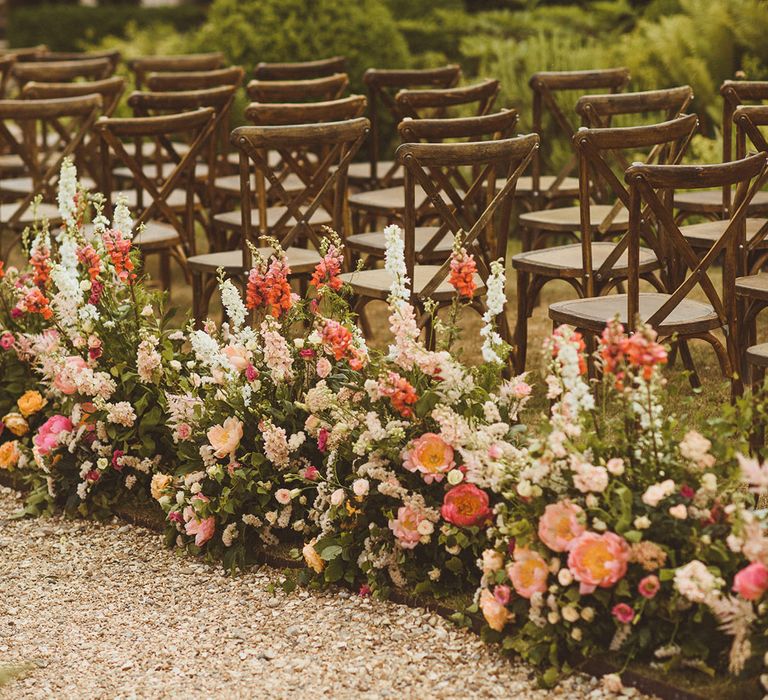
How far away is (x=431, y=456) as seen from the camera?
3.28 m

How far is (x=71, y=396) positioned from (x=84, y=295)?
13.5 inches

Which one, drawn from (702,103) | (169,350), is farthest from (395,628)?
(702,103)

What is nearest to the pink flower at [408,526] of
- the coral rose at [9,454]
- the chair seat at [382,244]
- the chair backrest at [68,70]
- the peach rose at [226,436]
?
the peach rose at [226,436]

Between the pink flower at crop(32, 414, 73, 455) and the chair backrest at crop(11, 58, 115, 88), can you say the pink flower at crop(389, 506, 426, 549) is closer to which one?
the pink flower at crop(32, 414, 73, 455)

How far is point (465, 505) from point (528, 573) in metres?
0.32

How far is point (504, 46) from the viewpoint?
368 inches

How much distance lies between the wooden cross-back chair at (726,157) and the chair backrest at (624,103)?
0.17 m

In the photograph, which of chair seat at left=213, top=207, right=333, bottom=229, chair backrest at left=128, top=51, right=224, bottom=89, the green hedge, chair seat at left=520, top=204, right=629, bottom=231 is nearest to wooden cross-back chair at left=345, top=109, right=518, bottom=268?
chair seat at left=213, top=207, right=333, bottom=229

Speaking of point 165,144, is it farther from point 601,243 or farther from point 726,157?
point 726,157

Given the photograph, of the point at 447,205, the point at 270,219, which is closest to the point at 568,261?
the point at 447,205

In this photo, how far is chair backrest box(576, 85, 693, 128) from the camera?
5109 millimetres

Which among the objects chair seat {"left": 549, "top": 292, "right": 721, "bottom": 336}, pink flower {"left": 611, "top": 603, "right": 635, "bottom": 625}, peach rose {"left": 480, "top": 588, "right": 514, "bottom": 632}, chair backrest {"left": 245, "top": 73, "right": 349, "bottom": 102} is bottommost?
peach rose {"left": 480, "top": 588, "right": 514, "bottom": 632}

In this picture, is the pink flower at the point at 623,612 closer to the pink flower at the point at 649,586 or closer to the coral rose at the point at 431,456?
the pink flower at the point at 649,586

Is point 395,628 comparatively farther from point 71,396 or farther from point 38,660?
point 71,396
